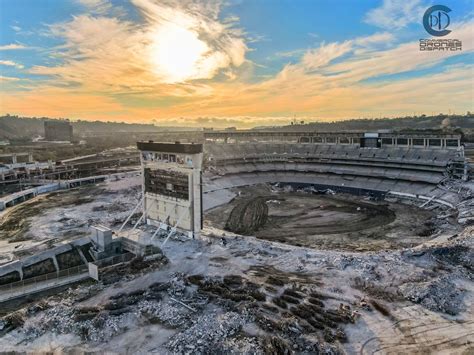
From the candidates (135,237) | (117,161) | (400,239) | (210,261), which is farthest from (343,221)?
(117,161)

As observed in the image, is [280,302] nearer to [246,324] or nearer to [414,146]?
[246,324]

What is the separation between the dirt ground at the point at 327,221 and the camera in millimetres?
37188

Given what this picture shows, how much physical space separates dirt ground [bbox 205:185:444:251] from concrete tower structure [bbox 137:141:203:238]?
9.51 metres

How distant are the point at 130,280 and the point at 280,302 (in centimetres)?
1052

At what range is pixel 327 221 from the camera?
44.8m

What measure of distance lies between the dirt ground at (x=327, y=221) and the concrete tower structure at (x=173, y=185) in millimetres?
9511

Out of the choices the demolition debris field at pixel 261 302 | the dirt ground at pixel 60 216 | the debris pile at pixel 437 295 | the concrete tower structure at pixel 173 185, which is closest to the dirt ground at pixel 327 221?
the demolition debris field at pixel 261 302

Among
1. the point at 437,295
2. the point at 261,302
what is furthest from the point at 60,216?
the point at 437,295

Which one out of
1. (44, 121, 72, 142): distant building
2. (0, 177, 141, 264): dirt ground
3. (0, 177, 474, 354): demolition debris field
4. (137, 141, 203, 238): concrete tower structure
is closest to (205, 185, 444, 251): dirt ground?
(0, 177, 474, 354): demolition debris field

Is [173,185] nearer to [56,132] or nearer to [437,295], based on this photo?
[437,295]

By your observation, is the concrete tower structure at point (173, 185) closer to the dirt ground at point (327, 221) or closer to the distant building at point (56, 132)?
the dirt ground at point (327, 221)

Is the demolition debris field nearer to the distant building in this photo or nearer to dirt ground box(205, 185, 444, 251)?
dirt ground box(205, 185, 444, 251)

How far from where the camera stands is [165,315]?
1939cm

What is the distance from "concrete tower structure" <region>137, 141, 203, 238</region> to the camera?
105 ft
